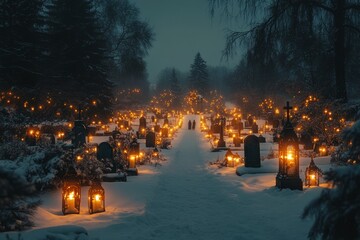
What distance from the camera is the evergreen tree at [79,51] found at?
28250 millimetres

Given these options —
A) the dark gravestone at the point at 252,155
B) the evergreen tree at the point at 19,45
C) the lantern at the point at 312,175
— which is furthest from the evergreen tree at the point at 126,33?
the lantern at the point at 312,175

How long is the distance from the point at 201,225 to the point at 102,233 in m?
1.98

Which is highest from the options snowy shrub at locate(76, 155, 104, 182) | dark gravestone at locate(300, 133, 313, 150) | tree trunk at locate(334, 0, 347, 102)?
tree trunk at locate(334, 0, 347, 102)

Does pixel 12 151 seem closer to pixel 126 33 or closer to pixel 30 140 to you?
pixel 30 140

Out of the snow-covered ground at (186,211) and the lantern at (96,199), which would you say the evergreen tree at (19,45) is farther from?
the lantern at (96,199)

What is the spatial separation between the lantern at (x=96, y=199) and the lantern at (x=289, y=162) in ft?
16.5

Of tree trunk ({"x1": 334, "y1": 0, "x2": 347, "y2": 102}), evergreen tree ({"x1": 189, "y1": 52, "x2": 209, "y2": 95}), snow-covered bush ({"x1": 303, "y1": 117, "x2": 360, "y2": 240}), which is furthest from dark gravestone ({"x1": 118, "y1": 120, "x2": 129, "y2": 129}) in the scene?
evergreen tree ({"x1": 189, "y1": 52, "x2": 209, "y2": 95})

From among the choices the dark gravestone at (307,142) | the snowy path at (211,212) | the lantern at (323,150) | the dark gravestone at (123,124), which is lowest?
the snowy path at (211,212)

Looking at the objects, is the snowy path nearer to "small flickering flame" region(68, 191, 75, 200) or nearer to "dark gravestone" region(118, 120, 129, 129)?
"small flickering flame" region(68, 191, 75, 200)

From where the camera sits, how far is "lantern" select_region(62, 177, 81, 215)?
7.75 metres

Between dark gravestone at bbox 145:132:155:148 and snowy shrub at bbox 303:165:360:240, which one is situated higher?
dark gravestone at bbox 145:132:155:148

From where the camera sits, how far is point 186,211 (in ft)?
27.1

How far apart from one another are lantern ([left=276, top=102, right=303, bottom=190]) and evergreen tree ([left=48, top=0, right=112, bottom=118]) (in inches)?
764

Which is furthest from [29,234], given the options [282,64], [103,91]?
[103,91]
